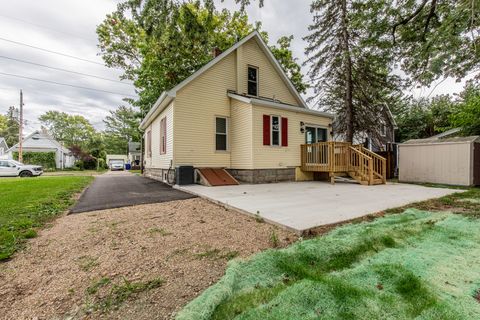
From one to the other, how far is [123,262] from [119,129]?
42.7 m

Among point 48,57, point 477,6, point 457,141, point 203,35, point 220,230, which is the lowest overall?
point 220,230

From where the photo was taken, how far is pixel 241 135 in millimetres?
9078

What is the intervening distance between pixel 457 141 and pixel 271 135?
7.00 meters

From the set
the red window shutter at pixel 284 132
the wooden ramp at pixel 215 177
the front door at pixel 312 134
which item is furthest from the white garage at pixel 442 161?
the wooden ramp at pixel 215 177

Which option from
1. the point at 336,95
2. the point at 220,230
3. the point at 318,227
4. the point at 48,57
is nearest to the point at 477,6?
the point at 318,227

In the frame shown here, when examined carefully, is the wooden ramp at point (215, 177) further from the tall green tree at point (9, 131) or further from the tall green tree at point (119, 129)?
the tall green tree at point (9, 131)

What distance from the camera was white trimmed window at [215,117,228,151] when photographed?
936 cm

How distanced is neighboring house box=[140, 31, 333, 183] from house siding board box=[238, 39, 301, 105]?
0.05 meters

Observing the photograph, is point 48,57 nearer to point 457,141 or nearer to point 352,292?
point 352,292

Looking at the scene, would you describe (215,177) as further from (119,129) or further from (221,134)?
(119,129)

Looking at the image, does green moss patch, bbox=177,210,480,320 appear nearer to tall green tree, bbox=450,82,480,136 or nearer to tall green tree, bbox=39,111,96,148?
tall green tree, bbox=450,82,480,136

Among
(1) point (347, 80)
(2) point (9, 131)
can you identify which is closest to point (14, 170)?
(1) point (347, 80)

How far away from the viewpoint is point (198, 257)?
238 cm

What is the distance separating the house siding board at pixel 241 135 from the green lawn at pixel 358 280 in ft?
19.7
